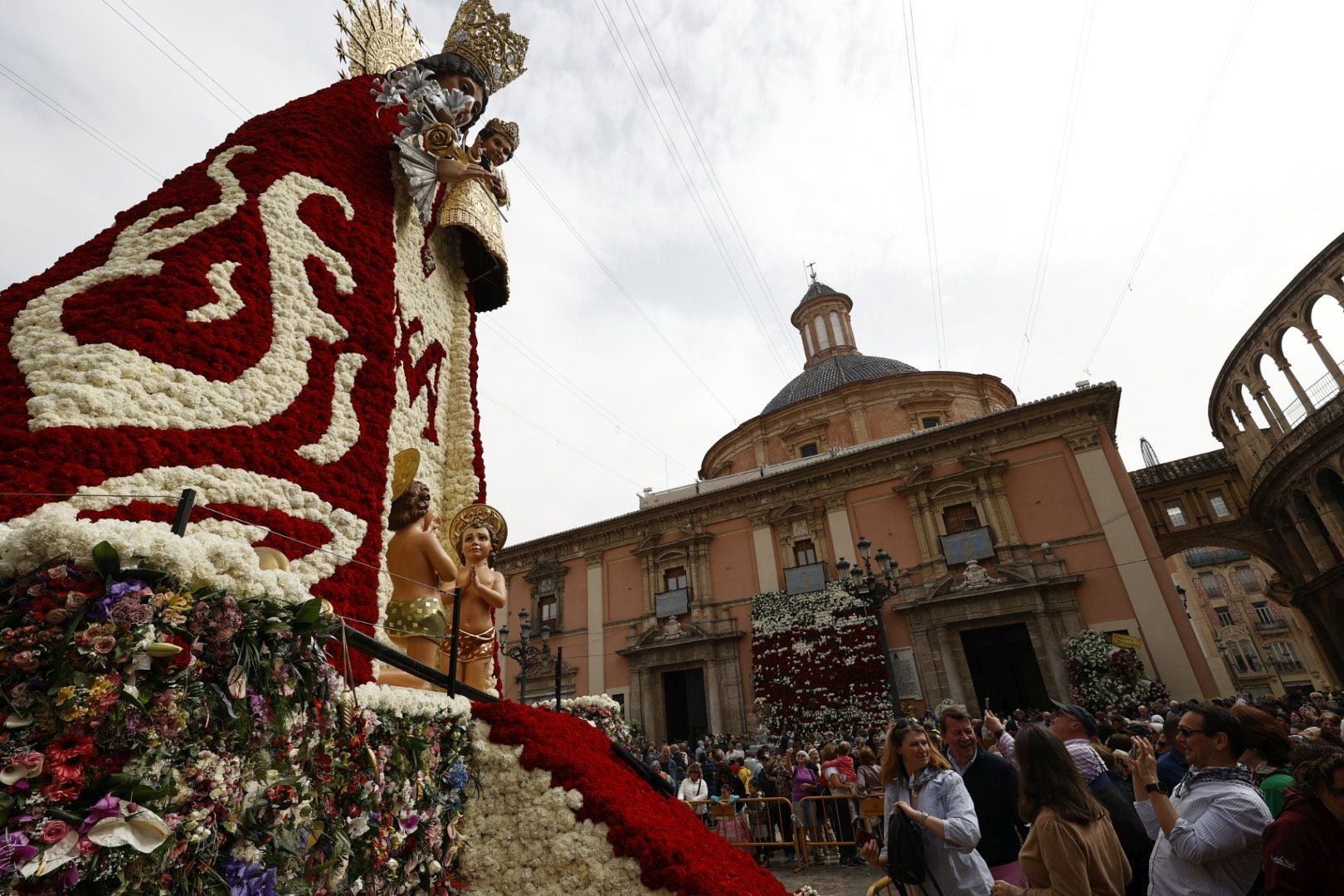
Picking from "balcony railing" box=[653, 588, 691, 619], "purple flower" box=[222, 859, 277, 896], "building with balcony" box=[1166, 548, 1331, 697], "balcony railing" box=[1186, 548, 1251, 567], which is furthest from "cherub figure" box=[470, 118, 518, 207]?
"balcony railing" box=[1186, 548, 1251, 567]

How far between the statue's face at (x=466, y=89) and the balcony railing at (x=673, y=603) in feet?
55.2

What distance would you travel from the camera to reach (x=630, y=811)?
3037mm

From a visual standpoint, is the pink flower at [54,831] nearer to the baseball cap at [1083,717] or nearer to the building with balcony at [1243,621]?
the baseball cap at [1083,717]

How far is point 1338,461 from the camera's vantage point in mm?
18391

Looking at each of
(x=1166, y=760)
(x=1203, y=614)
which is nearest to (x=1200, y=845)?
(x=1166, y=760)

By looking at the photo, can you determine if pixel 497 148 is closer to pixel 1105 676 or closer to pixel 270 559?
pixel 270 559

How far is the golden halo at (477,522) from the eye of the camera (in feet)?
16.3

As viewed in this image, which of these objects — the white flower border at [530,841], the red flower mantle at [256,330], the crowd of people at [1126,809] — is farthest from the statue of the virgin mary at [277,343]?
the crowd of people at [1126,809]

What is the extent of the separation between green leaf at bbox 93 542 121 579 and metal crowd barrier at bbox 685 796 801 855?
7659 mm

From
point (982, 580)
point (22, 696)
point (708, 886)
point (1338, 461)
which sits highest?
point (1338, 461)

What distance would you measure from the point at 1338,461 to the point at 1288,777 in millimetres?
21937

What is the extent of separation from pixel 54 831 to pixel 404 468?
3.16m

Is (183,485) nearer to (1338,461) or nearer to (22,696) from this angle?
(22,696)

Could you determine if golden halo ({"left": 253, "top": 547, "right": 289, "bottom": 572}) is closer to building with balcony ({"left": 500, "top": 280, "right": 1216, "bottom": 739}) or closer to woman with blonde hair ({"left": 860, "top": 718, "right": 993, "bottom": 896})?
woman with blonde hair ({"left": 860, "top": 718, "right": 993, "bottom": 896})
